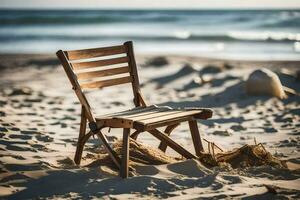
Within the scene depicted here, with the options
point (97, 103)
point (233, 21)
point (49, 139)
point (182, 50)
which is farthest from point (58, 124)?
point (233, 21)

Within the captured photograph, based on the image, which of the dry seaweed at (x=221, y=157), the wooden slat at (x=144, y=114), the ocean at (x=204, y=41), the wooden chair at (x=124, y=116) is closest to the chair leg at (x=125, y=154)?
the wooden chair at (x=124, y=116)

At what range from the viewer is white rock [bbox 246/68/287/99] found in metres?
8.08

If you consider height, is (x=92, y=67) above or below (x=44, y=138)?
above

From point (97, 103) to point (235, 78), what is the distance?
3110mm

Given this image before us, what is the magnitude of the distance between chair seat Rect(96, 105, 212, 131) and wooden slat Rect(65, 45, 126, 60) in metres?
0.67

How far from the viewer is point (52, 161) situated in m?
4.77

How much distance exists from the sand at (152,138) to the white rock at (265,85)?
122 millimetres

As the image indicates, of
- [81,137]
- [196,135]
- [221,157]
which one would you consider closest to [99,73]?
[81,137]

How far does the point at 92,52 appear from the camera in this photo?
15.7ft

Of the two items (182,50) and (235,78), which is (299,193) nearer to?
(235,78)

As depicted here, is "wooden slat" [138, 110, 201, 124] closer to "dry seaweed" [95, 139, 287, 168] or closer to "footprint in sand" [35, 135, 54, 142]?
"dry seaweed" [95, 139, 287, 168]

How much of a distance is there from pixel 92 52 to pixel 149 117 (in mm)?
1002

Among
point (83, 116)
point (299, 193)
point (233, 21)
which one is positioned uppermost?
point (233, 21)

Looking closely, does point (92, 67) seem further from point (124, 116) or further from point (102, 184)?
point (102, 184)
